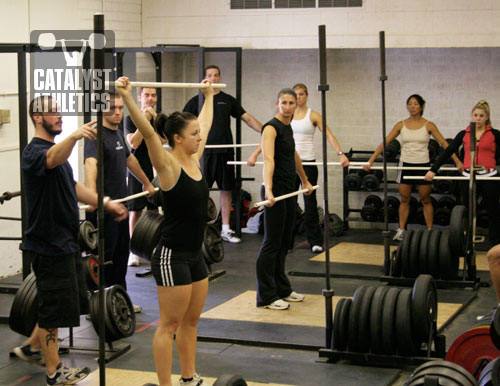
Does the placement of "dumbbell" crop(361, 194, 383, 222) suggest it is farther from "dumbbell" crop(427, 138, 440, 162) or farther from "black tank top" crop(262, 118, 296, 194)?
"black tank top" crop(262, 118, 296, 194)

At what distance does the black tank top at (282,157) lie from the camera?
5371 millimetres

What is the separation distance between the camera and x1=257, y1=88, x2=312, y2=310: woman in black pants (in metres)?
5.34

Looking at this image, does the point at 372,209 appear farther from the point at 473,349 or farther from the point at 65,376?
the point at 65,376

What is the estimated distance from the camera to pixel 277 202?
541 cm

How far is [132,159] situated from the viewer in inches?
209

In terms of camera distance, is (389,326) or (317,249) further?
(317,249)

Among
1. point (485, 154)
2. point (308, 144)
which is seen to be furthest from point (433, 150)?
point (308, 144)

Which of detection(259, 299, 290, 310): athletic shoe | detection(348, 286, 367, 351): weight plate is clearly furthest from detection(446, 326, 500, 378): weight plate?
detection(259, 299, 290, 310): athletic shoe

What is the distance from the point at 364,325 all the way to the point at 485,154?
10.3 feet

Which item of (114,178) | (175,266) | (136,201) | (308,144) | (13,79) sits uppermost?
(13,79)

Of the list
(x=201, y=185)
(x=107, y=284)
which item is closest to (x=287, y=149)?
(x=107, y=284)

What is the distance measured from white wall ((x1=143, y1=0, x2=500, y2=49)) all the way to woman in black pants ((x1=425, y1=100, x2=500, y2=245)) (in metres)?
1.32

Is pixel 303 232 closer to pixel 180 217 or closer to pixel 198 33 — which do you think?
pixel 198 33

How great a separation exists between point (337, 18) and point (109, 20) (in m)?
2.31
